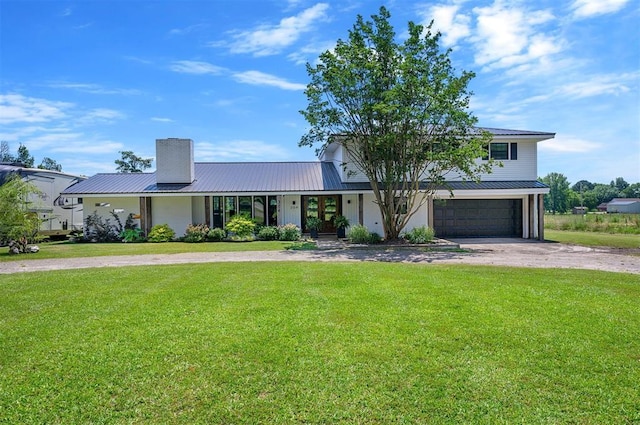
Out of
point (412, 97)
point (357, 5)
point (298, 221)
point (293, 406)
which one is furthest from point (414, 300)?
point (298, 221)

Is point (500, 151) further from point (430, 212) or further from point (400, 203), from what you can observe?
point (400, 203)

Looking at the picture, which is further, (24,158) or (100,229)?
(24,158)

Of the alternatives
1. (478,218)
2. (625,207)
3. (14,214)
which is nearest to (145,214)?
(14,214)

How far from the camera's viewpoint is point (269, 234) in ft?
64.0

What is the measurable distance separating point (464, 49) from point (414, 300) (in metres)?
13.1

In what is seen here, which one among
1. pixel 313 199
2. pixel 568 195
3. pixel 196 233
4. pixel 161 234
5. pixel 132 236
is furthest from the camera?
pixel 568 195

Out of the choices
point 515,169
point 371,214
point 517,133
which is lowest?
point 371,214

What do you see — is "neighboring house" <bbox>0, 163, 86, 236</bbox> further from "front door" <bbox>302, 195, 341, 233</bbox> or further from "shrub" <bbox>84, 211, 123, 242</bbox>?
"front door" <bbox>302, 195, 341, 233</bbox>

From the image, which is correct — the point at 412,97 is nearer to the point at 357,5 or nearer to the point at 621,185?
the point at 357,5

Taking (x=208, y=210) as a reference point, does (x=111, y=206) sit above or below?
above

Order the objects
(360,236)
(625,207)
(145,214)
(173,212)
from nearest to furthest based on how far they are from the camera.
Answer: (360,236) → (145,214) → (173,212) → (625,207)

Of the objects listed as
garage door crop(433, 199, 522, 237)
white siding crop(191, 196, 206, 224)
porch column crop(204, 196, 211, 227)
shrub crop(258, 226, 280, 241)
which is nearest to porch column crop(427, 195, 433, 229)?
garage door crop(433, 199, 522, 237)

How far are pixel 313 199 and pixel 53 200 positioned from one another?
45.1 feet

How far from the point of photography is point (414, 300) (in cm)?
659
